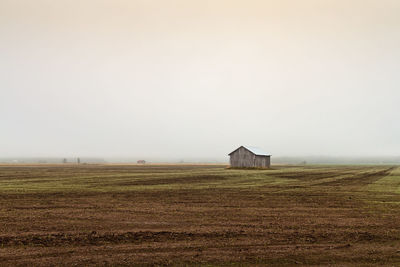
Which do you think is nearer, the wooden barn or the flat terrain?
the flat terrain

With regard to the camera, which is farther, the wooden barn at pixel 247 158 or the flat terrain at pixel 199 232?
the wooden barn at pixel 247 158

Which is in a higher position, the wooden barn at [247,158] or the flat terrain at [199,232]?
the wooden barn at [247,158]

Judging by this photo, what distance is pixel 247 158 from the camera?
285 feet

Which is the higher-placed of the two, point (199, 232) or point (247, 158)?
point (247, 158)

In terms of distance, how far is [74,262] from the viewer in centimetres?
1005

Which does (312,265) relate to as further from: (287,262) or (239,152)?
(239,152)

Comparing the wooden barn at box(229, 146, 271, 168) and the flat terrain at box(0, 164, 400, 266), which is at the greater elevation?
the wooden barn at box(229, 146, 271, 168)

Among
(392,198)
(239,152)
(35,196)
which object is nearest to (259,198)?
(392,198)

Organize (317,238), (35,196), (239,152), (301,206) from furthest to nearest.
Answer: (239,152), (35,196), (301,206), (317,238)

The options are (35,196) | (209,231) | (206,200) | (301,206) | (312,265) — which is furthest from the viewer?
(35,196)

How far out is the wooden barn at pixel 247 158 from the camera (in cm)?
8606

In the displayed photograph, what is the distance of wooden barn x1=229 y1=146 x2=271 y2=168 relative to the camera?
86062 mm

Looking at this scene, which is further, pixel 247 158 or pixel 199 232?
pixel 247 158

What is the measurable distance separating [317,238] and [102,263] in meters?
7.92
